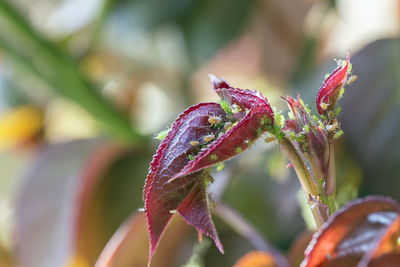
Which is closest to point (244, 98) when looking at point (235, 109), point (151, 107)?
point (235, 109)

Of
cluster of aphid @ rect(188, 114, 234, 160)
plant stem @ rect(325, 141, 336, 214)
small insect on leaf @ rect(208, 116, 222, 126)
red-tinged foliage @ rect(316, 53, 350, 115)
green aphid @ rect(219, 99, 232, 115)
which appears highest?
green aphid @ rect(219, 99, 232, 115)

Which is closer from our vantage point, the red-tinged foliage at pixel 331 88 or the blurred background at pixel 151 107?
the red-tinged foliage at pixel 331 88

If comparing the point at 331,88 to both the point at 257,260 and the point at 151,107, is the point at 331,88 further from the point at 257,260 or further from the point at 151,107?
the point at 151,107

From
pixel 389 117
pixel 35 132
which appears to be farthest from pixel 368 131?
pixel 35 132

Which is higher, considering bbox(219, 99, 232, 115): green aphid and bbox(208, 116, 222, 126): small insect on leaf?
bbox(219, 99, 232, 115): green aphid

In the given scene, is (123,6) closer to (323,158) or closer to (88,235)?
(88,235)

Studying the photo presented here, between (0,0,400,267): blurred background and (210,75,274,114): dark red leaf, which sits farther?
(0,0,400,267): blurred background
